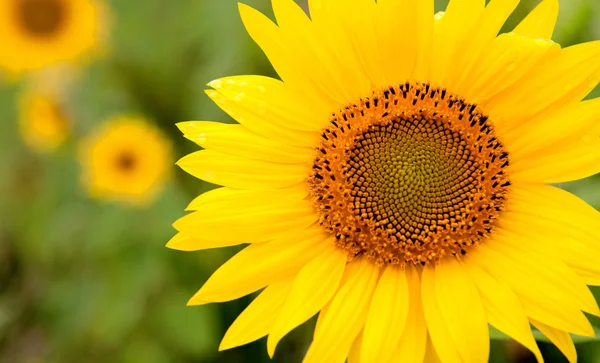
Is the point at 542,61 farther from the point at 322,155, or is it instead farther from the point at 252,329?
the point at 252,329

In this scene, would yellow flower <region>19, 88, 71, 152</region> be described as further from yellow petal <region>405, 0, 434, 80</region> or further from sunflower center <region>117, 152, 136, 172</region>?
yellow petal <region>405, 0, 434, 80</region>

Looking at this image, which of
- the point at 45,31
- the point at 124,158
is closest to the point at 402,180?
the point at 124,158

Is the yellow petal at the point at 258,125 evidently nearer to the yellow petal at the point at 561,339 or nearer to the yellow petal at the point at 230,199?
the yellow petal at the point at 230,199

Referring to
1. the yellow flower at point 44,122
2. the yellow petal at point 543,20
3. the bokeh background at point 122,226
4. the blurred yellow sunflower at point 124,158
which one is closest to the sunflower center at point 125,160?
the blurred yellow sunflower at point 124,158

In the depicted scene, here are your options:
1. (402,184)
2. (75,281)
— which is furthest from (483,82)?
(75,281)

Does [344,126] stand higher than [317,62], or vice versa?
[317,62]
